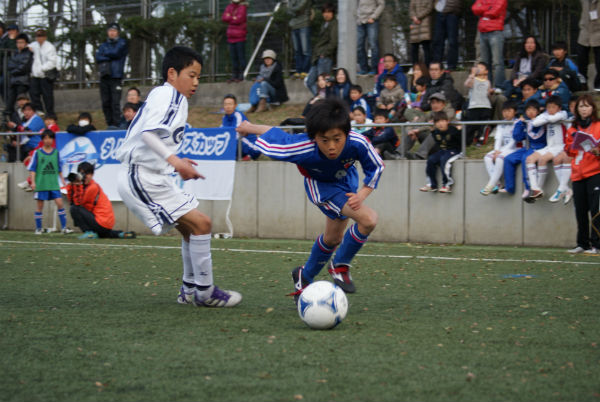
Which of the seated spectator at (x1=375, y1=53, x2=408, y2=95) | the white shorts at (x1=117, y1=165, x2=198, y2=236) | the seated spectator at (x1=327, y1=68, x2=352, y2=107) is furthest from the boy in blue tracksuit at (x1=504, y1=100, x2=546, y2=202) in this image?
the white shorts at (x1=117, y1=165, x2=198, y2=236)

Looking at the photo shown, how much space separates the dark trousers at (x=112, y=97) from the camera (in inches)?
696

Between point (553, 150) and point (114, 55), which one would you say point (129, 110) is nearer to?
point (114, 55)

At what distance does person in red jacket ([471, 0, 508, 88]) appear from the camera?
14594mm

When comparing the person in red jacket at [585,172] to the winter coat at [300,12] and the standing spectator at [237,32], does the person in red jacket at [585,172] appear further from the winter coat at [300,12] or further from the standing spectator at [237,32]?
the standing spectator at [237,32]

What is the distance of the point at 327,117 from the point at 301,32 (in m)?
12.7

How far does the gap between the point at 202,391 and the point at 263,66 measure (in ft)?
47.9

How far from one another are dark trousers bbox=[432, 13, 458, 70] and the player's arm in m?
10.7

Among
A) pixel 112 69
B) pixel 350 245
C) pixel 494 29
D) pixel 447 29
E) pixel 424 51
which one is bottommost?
pixel 350 245

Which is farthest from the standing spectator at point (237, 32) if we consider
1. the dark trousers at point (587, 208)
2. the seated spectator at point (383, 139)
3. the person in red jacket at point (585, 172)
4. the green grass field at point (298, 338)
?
the green grass field at point (298, 338)

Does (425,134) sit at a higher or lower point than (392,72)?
lower

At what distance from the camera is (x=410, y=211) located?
13109mm

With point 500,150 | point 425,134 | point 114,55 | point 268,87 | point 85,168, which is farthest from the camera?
point 268,87

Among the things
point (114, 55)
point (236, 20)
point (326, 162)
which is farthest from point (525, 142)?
point (114, 55)

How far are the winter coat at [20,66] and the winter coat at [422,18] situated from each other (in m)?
9.02
